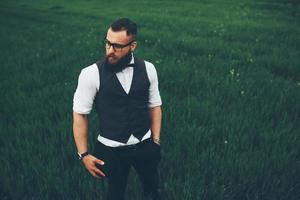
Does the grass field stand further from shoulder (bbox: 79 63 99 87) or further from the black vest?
shoulder (bbox: 79 63 99 87)

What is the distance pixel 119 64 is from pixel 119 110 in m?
0.33

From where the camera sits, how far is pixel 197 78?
5.16 m

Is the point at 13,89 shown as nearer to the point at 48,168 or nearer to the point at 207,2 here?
the point at 48,168

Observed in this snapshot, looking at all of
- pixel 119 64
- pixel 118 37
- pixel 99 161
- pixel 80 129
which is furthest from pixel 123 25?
pixel 99 161

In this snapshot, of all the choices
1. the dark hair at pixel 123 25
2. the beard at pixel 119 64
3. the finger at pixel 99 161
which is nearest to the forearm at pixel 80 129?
the finger at pixel 99 161

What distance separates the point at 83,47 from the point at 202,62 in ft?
10.3

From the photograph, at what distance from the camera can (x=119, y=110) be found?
2.19 m

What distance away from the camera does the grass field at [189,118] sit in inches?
112

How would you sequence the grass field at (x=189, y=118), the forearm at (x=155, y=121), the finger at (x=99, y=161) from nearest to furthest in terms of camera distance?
the finger at (x=99, y=161)
the forearm at (x=155, y=121)
the grass field at (x=189, y=118)

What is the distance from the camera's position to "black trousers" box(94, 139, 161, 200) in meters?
2.31

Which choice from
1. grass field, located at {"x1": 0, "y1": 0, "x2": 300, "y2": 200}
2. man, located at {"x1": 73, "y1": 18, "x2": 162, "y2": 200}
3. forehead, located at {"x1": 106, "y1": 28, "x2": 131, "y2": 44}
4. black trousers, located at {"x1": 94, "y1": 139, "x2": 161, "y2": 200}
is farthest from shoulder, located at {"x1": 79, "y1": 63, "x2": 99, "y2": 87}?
grass field, located at {"x1": 0, "y1": 0, "x2": 300, "y2": 200}

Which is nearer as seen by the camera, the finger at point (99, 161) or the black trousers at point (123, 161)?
the finger at point (99, 161)

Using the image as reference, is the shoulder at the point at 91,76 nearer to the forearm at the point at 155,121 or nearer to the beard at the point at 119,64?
the beard at the point at 119,64

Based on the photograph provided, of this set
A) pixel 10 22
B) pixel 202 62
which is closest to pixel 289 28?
pixel 202 62
